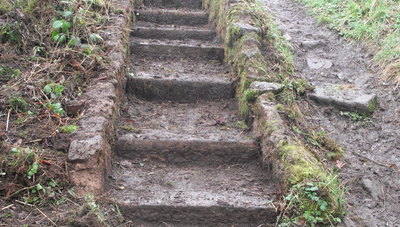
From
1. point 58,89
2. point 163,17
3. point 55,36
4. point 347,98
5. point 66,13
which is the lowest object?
point 347,98

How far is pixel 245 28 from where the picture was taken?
4.29 metres

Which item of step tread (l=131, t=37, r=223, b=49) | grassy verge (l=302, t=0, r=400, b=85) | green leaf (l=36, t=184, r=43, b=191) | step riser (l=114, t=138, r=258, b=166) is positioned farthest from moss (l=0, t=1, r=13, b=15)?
grassy verge (l=302, t=0, r=400, b=85)

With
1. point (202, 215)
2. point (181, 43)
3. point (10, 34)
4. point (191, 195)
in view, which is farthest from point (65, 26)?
point (202, 215)

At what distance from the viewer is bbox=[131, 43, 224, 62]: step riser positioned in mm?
4410

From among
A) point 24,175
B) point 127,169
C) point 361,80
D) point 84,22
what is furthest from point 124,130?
point 361,80

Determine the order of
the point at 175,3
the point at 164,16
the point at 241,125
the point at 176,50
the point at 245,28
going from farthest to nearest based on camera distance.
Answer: the point at 175,3
the point at 164,16
the point at 176,50
the point at 245,28
the point at 241,125

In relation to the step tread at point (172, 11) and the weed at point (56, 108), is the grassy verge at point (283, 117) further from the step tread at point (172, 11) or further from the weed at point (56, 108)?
the weed at point (56, 108)

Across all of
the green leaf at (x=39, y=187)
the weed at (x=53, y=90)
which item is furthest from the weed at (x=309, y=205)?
the weed at (x=53, y=90)

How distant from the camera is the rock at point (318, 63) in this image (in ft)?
15.6

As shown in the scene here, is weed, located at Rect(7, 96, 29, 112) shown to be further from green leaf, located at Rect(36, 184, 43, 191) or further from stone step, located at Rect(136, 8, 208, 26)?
stone step, located at Rect(136, 8, 208, 26)

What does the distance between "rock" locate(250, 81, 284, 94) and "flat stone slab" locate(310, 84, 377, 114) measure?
604 millimetres

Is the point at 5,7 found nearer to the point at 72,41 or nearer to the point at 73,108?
the point at 72,41

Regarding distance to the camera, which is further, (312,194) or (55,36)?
(55,36)

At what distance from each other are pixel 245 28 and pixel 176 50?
75 centimetres
